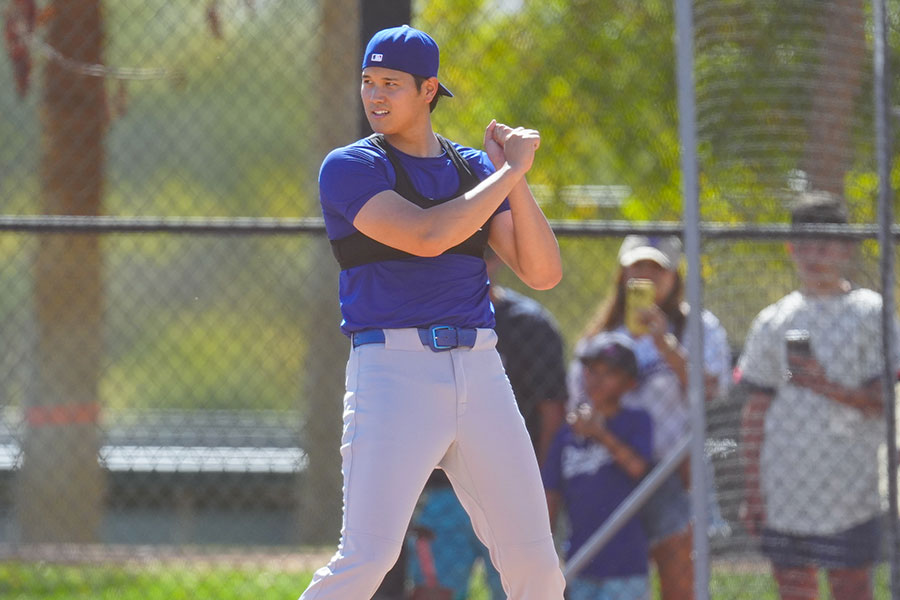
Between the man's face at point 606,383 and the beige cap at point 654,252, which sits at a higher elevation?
the beige cap at point 654,252

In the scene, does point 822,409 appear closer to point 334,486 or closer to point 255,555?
point 255,555

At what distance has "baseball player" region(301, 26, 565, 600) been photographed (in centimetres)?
311

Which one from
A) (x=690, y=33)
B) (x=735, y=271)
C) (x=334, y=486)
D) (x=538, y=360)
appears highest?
(x=690, y=33)

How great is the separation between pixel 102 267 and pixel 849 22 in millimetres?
6711

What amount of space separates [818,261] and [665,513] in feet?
3.99

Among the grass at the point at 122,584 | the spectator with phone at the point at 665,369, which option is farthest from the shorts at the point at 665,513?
the grass at the point at 122,584

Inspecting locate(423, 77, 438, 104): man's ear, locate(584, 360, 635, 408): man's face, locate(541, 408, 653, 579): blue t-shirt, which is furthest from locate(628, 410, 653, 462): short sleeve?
locate(423, 77, 438, 104): man's ear

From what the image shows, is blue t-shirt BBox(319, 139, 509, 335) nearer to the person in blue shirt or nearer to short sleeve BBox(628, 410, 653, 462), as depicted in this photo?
the person in blue shirt

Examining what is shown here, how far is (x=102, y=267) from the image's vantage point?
33.2 feet

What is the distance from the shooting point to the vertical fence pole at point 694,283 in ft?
14.5

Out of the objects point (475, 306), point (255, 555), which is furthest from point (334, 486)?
point (475, 306)

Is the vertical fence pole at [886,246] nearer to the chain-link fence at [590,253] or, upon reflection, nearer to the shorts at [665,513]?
the chain-link fence at [590,253]

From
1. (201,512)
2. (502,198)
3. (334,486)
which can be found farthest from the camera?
(201,512)

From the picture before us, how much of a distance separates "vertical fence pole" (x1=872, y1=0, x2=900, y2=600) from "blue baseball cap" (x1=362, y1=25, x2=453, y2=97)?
192cm
